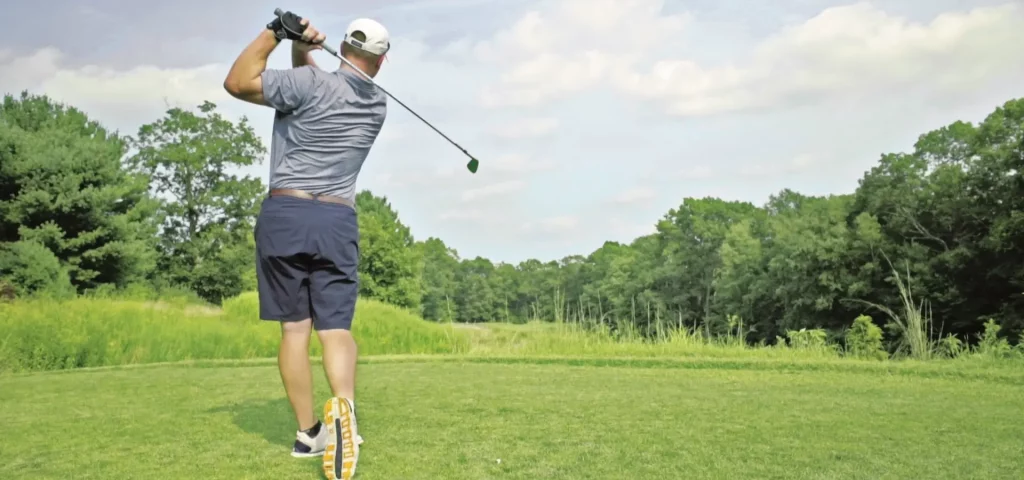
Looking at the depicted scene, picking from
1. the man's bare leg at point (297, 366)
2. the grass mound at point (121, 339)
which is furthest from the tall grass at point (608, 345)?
the man's bare leg at point (297, 366)

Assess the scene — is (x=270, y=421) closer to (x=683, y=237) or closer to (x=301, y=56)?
(x=301, y=56)

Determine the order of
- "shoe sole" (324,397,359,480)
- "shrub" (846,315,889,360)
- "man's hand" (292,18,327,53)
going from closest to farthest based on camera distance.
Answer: "shoe sole" (324,397,359,480)
"man's hand" (292,18,327,53)
"shrub" (846,315,889,360)

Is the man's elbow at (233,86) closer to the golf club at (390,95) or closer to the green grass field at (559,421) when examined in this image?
the golf club at (390,95)

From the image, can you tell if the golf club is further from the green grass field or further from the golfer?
the green grass field

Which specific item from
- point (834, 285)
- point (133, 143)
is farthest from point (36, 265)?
point (834, 285)

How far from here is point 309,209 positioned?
2891 mm

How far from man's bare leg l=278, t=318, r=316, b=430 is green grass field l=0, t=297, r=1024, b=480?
17cm

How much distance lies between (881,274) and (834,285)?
6.52 feet

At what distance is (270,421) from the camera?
3584 millimetres

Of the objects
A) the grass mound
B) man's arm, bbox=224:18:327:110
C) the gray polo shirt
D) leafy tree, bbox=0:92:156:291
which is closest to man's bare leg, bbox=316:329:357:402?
the gray polo shirt

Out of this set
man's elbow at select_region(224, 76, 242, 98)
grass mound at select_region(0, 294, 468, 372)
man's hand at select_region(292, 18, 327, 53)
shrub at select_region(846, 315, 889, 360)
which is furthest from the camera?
grass mound at select_region(0, 294, 468, 372)

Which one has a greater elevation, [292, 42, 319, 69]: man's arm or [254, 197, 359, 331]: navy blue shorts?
[292, 42, 319, 69]: man's arm

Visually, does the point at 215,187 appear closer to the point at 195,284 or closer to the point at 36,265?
the point at 195,284

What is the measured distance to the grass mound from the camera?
30.4ft
